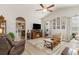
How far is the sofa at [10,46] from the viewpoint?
181cm

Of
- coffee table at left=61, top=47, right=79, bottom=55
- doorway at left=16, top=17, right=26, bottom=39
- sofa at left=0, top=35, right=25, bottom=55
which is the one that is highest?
doorway at left=16, top=17, right=26, bottom=39

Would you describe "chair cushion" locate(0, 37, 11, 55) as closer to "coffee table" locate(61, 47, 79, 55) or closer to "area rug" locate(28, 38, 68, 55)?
"area rug" locate(28, 38, 68, 55)

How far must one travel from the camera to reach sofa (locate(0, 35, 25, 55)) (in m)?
1.81

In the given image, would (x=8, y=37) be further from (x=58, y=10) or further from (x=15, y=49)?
(x=58, y=10)

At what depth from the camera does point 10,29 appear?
1.86 meters

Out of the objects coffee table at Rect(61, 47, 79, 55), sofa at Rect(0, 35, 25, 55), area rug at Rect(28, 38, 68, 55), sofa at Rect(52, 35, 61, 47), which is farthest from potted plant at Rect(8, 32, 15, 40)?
coffee table at Rect(61, 47, 79, 55)

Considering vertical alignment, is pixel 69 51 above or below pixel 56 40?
below

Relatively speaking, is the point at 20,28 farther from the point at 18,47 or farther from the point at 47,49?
the point at 47,49

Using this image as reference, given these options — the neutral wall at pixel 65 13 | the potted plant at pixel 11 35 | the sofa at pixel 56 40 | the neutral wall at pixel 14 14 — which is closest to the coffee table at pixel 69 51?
the sofa at pixel 56 40

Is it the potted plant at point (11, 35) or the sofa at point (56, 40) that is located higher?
the potted plant at point (11, 35)

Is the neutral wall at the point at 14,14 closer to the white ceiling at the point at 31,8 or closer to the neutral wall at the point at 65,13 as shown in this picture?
the white ceiling at the point at 31,8

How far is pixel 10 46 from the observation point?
184 centimetres

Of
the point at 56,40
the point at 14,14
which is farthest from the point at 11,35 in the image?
the point at 56,40

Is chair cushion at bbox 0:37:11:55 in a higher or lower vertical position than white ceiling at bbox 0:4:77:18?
lower
